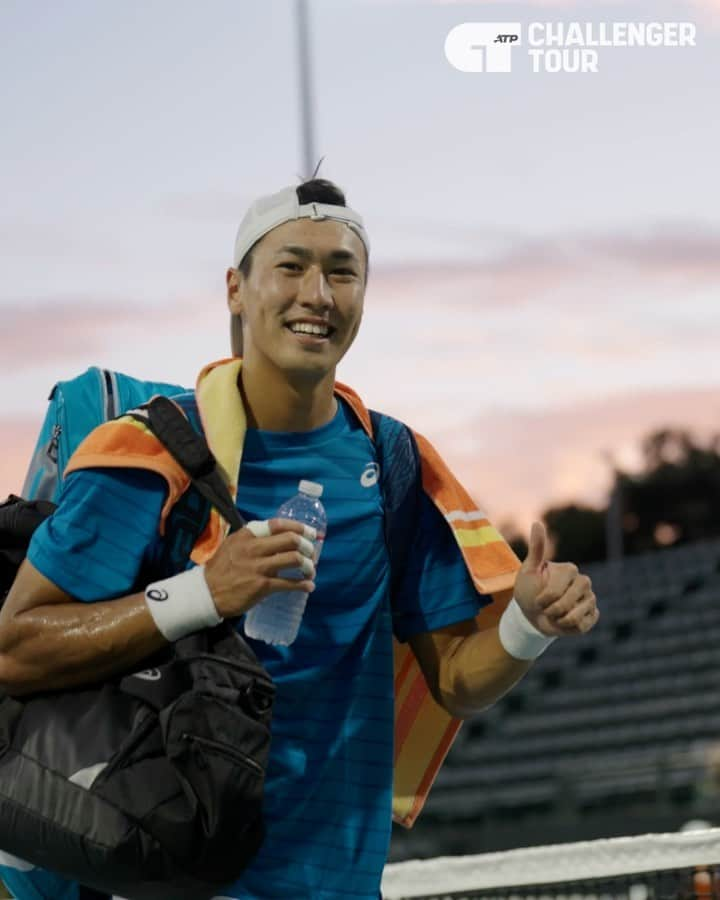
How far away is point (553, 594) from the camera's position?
3.91m

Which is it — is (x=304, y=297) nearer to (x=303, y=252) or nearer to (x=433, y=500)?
(x=303, y=252)

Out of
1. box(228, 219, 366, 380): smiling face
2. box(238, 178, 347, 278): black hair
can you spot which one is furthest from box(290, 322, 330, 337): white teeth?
box(238, 178, 347, 278): black hair

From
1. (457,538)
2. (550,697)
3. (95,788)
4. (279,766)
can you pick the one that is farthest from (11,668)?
(550,697)

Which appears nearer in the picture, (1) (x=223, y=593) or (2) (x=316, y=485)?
(1) (x=223, y=593)

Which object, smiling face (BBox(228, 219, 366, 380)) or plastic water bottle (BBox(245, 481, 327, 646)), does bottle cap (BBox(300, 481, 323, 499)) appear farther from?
smiling face (BBox(228, 219, 366, 380))

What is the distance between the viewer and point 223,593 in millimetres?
3607

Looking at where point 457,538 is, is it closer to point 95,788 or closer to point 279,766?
point 279,766

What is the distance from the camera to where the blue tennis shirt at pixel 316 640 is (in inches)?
147

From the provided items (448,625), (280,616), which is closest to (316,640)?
(280,616)

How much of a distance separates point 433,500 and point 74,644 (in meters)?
0.97

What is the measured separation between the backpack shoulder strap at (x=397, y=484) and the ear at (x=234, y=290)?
1.29 feet

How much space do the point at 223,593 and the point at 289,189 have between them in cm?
101

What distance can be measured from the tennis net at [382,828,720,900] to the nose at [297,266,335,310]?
3246mm

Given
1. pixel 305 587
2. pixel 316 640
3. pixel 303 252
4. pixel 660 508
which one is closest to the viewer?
pixel 305 587
